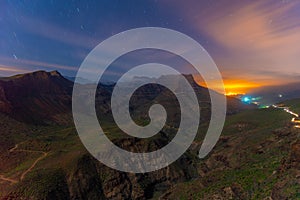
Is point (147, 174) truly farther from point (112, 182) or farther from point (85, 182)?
point (85, 182)

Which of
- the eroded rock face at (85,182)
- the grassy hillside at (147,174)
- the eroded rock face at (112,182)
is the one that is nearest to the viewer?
the grassy hillside at (147,174)

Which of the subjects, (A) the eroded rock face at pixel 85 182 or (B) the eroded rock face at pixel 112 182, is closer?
(A) the eroded rock face at pixel 85 182

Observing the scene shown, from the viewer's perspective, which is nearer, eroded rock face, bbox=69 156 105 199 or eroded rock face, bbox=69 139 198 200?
eroded rock face, bbox=69 156 105 199

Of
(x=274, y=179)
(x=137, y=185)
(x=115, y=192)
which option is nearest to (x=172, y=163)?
(x=137, y=185)

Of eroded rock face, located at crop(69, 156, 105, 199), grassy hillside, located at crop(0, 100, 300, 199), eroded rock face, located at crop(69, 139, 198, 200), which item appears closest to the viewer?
grassy hillside, located at crop(0, 100, 300, 199)

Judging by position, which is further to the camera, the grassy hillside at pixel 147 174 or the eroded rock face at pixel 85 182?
the eroded rock face at pixel 85 182

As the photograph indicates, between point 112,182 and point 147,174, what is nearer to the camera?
point 112,182

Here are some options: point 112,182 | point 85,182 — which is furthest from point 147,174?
point 85,182

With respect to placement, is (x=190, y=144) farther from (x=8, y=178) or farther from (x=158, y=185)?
(x=8, y=178)

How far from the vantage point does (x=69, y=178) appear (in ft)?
368

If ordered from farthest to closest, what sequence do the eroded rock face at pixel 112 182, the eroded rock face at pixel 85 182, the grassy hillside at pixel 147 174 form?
the eroded rock face at pixel 112 182 → the eroded rock face at pixel 85 182 → the grassy hillside at pixel 147 174

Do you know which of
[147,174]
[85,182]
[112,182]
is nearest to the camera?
[85,182]

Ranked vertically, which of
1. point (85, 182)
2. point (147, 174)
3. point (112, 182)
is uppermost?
point (85, 182)

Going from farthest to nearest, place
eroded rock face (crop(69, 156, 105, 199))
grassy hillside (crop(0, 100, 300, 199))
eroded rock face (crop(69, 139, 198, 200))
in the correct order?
eroded rock face (crop(69, 139, 198, 200)) < eroded rock face (crop(69, 156, 105, 199)) < grassy hillside (crop(0, 100, 300, 199))
